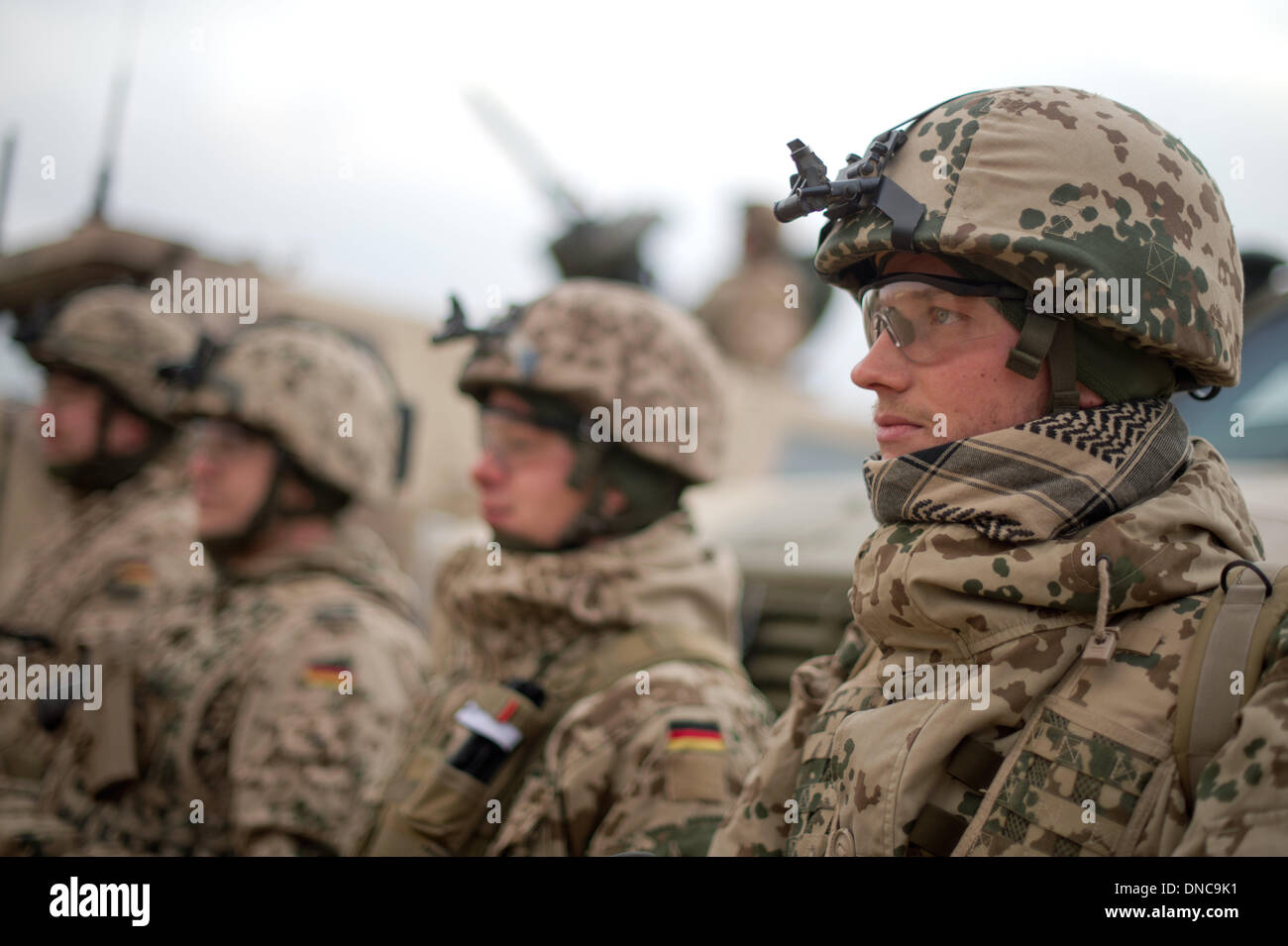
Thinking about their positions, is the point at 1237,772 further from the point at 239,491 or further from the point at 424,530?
the point at 424,530

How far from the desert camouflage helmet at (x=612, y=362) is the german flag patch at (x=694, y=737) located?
42.3 inches

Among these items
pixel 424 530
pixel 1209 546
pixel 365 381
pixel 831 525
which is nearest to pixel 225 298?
pixel 424 530

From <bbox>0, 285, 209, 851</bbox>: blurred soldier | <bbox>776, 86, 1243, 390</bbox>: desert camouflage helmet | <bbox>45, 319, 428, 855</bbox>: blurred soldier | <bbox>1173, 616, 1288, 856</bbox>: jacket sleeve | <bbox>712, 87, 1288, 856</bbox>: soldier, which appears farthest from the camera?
<bbox>0, 285, 209, 851</bbox>: blurred soldier

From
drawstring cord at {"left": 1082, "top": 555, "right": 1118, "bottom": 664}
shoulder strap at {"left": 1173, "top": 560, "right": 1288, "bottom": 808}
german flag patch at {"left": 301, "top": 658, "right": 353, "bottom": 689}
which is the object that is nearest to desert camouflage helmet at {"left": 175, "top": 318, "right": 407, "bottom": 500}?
german flag patch at {"left": 301, "top": 658, "right": 353, "bottom": 689}

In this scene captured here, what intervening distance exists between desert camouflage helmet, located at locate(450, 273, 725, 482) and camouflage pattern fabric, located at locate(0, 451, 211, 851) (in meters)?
1.99

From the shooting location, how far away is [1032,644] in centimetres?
185

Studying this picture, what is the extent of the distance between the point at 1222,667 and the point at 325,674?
3071 millimetres

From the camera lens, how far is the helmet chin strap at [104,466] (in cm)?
655

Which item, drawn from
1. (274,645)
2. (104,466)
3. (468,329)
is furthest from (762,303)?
(274,645)

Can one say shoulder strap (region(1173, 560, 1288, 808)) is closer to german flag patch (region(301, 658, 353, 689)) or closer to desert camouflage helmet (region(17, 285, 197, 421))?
german flag patch (region(301, 658, 353, 689))

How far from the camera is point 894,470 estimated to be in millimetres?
2043

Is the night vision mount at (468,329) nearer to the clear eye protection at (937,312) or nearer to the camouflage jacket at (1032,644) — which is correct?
the clear eye protection at (937,312)

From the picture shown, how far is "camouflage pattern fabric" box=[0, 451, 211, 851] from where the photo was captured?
17.0ft
